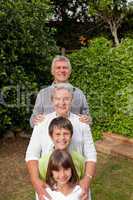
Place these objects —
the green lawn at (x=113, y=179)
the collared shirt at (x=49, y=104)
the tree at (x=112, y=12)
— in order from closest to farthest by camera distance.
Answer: the collared shirt at (x=49, y=104) → the green lawn at (x=113, y=179) → the tree at (x=112, y=12)

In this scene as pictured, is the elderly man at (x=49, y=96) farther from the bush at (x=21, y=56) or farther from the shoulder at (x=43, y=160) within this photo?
the bush at (x=21, y=56)

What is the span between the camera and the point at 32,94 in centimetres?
866

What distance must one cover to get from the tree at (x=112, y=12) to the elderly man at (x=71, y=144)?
12237mm

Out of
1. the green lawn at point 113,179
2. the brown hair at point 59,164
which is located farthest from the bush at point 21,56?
the brown hair at point 59,164

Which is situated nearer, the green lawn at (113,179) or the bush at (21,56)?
the green lawn at (113,179)

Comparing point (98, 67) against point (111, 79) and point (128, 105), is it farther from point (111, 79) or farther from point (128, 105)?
point (128, 105)

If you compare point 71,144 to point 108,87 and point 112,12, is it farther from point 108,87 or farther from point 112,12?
point 112,12

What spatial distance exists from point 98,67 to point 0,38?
7.03ft

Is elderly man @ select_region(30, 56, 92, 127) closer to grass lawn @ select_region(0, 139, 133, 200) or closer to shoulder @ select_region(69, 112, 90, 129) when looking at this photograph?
shoulder @ select_region(69, 112, 90, 129)

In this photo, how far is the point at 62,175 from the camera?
12.8 ft

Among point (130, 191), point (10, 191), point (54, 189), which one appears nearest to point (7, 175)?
point (10, 191)

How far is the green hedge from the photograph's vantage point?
8.93m

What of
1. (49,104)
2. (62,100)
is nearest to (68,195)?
(62,100)

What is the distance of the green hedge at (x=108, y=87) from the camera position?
8930mm
